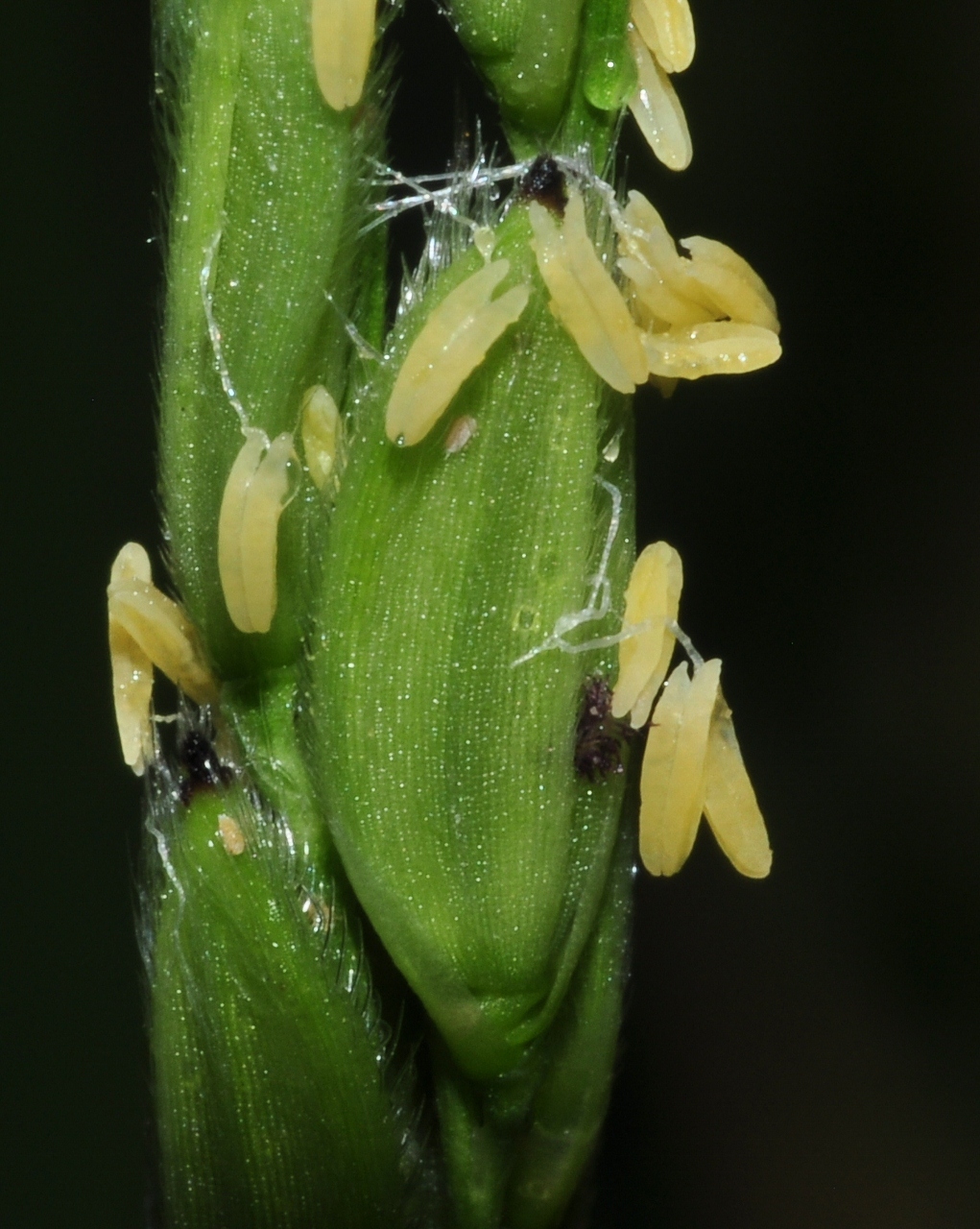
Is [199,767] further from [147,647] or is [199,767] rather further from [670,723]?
[670,723]

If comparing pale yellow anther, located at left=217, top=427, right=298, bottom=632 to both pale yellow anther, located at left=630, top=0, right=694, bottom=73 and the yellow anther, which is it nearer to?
the yellow anther

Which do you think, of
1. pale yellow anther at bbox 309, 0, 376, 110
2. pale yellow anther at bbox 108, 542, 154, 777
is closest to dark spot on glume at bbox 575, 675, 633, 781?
pale yellow anther at bbox 108, 542, 154, 777

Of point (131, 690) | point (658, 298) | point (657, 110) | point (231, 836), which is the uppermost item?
point (657, 110)

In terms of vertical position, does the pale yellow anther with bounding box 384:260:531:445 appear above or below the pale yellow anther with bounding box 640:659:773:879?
above

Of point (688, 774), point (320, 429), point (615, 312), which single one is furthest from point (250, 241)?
point (688, 774)

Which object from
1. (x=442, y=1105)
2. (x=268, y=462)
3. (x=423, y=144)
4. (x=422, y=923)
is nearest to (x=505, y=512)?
(x=268, y=462)
